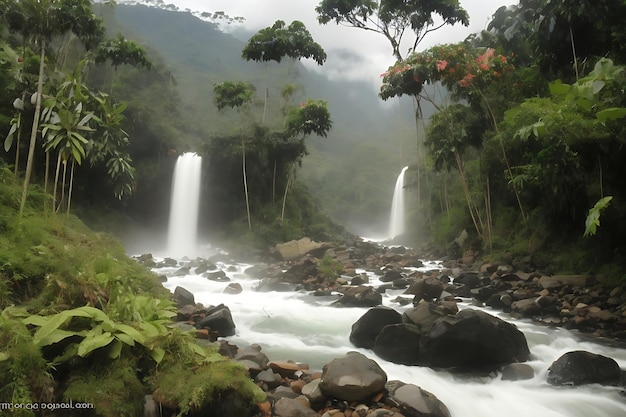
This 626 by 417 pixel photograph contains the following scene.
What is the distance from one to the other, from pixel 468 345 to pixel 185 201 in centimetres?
2621

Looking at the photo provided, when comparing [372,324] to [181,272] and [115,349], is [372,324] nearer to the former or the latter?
[115,349]

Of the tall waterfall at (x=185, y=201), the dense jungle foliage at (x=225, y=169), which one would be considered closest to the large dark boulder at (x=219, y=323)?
the dense jungle foliage at (x=225, y=169)

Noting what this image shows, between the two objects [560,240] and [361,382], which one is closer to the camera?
[361,382]

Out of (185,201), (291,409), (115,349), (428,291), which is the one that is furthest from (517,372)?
(185,201)

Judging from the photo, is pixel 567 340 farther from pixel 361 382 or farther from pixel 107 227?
pixel 107 227

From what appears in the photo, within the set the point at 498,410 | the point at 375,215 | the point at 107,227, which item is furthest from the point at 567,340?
the point at 375,215

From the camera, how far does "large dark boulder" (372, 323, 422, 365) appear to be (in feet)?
21.4

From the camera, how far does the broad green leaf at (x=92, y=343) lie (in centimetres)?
367

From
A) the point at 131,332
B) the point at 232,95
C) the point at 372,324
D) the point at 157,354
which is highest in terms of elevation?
the point at 232,95

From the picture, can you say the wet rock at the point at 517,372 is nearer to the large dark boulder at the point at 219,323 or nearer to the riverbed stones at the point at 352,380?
the riverbed stones at the point at 352,380

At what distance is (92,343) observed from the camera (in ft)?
12.3

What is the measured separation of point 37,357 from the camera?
3.54 metres

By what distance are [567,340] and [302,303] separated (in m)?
6.39

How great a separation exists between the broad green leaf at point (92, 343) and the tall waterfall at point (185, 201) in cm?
2532
